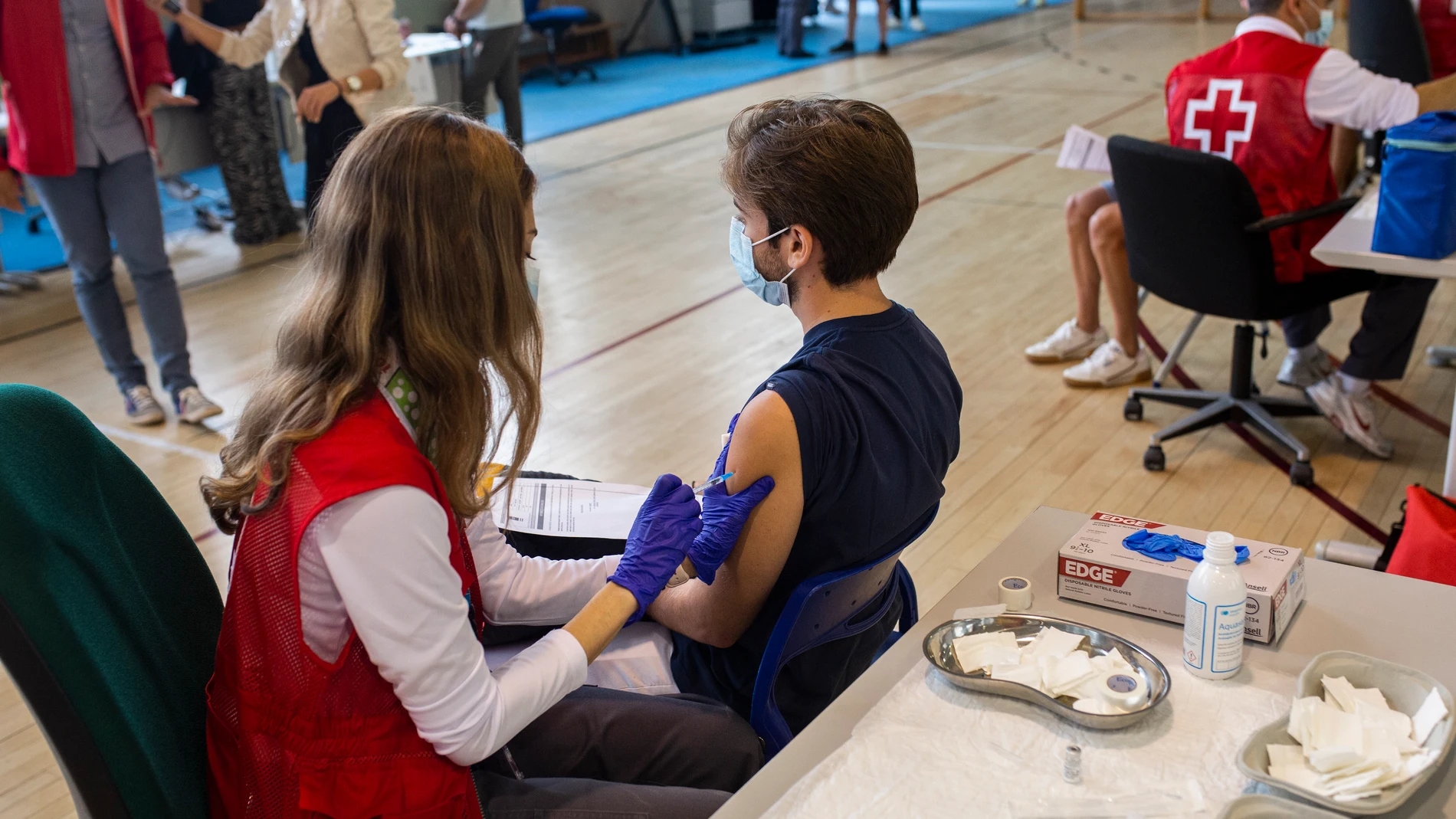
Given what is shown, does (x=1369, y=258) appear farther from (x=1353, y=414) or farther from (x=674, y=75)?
(x=674, y=75)

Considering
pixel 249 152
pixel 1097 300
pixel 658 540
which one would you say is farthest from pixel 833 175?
pixel 249 152

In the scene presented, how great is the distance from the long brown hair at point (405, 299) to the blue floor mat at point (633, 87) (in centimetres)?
589

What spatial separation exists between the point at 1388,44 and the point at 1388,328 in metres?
1.73

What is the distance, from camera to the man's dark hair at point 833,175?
1.43 meters

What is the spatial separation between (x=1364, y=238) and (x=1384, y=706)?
193 cm

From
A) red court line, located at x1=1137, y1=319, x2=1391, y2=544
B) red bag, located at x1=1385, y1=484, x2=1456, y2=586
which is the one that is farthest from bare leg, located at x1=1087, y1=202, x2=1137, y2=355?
red bag, located at x1=1385, y1=484, x2=1456, y2=586

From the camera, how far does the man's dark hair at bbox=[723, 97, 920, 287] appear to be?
1.43 meters

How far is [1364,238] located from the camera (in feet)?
8.82

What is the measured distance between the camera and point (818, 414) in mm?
1389

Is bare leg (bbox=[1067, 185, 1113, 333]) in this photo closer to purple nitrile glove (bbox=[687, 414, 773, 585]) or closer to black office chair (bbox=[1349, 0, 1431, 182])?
black office chair (bbox=[1349, 0, 1431, 182])

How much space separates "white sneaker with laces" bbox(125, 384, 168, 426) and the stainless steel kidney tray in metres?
3.40

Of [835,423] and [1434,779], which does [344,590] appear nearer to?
[835,423]

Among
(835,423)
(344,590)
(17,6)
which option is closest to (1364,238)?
(835,423)

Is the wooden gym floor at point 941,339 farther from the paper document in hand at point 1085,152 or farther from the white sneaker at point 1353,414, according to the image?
the paper document in hand at point 1085,152
